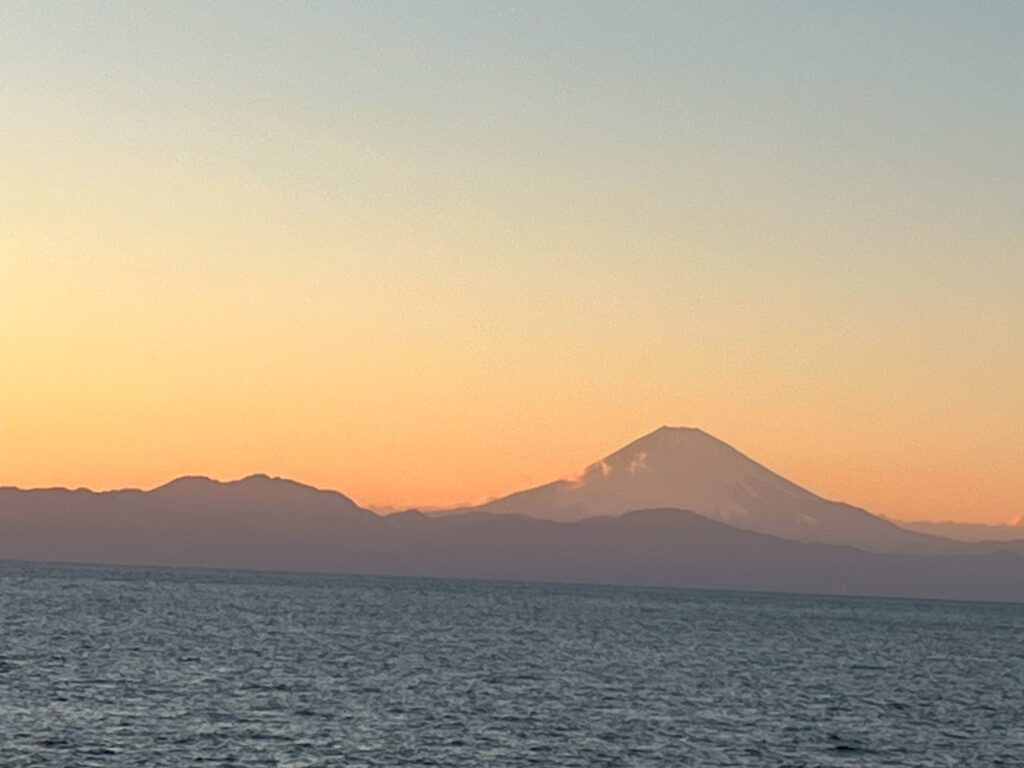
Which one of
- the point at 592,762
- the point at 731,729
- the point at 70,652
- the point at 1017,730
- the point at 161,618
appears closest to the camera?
the point at 592,762

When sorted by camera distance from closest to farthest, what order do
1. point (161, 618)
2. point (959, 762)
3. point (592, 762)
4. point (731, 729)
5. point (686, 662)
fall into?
1. point (592, 762)
2. point (959, 762)
3. point (731, 729)
4. point (686, 662)
5. point (161, 618)

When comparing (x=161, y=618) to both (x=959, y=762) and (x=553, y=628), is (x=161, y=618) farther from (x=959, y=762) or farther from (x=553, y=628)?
(x=959, y=762)

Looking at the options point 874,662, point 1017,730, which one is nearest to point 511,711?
point 1017,730

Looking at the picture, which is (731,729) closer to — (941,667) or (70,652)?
(70,652)

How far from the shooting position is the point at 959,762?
80.2 m

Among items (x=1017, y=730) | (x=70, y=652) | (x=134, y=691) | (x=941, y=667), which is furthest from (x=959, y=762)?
(x=941, y=667)

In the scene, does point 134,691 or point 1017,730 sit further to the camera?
point 1017,730

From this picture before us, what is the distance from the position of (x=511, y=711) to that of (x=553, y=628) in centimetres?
10993

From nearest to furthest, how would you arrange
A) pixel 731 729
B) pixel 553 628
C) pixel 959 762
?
1. pixel 959 762
2. pixel 731 729
3. pixel 553 628

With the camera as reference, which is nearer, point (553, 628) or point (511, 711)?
point (511, 711)

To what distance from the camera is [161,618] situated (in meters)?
184

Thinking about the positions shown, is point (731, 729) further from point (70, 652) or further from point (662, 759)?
point (70, 652)

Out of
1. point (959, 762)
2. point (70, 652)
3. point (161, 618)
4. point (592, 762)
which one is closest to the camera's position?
point (592, 762)

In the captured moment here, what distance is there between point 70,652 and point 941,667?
260ft
